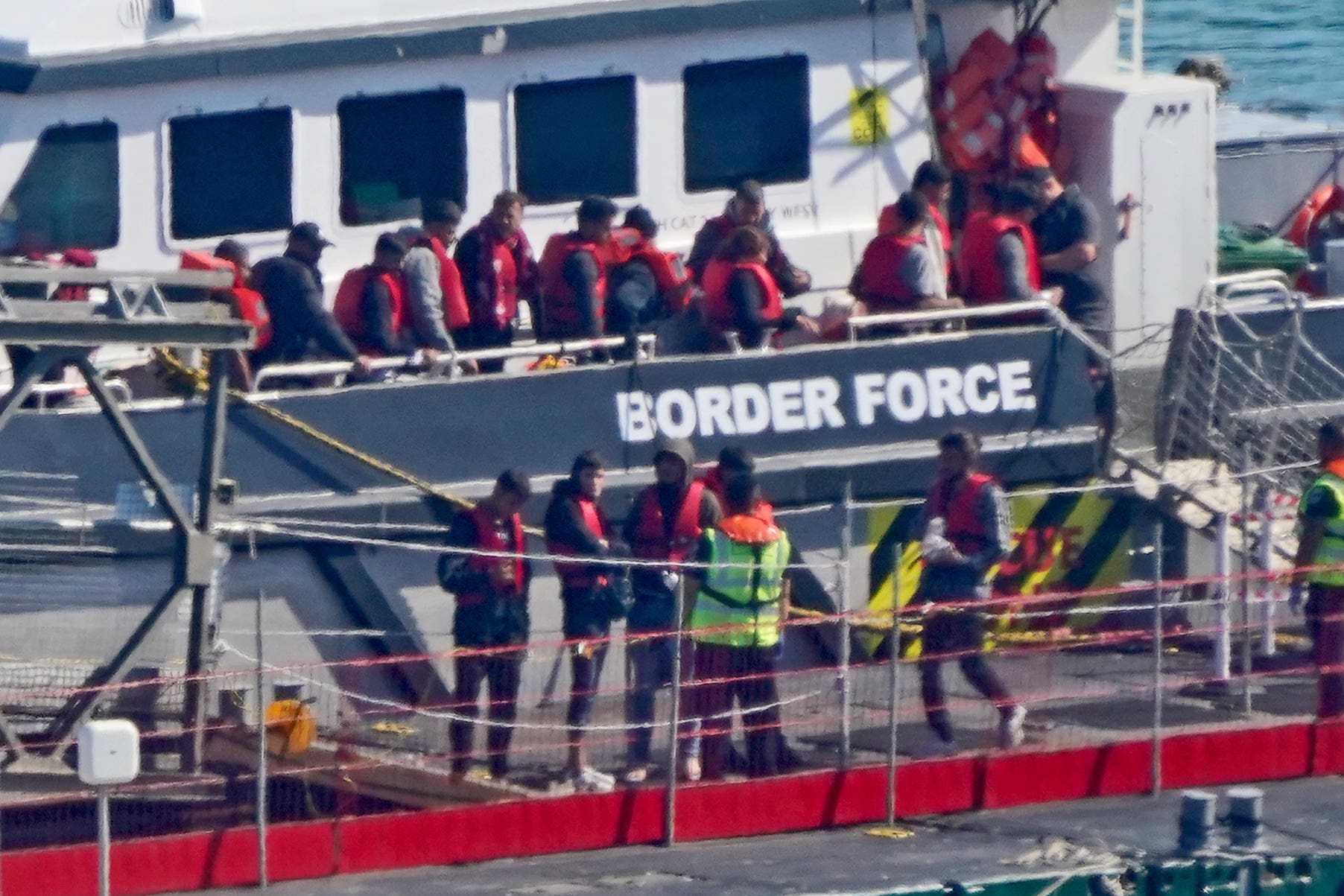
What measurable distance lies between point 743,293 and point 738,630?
6.60 ft

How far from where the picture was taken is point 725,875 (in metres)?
9.30

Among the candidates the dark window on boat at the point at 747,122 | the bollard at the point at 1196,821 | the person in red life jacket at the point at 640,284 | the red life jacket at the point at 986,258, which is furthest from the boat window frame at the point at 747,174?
the bollard at the point at 1196,821

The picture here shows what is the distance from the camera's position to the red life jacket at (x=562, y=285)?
36.7ft

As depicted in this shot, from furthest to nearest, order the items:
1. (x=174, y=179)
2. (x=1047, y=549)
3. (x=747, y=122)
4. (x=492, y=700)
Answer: (x=747, y=122)
(x=1047, y=549)
(x=174, y=179)
(x=492, y=700)

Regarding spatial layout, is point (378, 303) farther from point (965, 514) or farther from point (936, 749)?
point (936, 749)

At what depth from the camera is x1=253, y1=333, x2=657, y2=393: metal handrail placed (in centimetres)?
1061

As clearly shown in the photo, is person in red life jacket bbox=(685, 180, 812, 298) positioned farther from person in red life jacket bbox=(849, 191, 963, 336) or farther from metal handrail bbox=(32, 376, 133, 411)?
metal handrail bbox=(32, 376, 133, 411)

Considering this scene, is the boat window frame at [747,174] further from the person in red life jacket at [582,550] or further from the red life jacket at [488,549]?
the red life jacket at [488,549]

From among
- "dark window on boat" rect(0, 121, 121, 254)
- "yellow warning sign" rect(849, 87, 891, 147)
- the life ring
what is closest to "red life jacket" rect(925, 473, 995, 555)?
"yellow warning sign" rect(849, 87, 891, 147)

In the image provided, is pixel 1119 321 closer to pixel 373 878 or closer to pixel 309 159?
pixel 309 159

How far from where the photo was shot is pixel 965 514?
10219 mm

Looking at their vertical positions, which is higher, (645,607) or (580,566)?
(580,566)

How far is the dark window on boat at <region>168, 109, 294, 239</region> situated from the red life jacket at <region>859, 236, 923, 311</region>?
2621mm

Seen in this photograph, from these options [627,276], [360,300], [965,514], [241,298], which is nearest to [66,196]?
[241,298]
